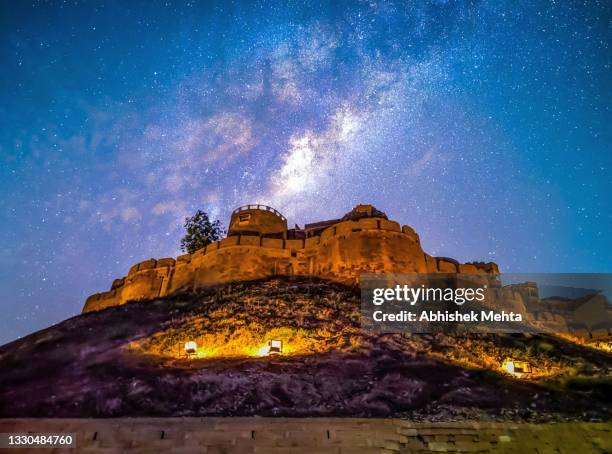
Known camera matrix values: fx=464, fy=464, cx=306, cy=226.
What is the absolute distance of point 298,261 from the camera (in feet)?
90.4

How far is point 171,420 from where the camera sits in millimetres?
9656

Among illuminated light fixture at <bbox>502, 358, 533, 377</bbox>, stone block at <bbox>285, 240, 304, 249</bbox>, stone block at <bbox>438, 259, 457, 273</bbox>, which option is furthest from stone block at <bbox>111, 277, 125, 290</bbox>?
illuminated light fixture at <bbox>502, 358, 533, 377</bbox>

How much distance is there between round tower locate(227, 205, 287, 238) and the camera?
31406 millimetres

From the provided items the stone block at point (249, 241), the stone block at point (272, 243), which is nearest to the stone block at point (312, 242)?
the stone block at point (272, 243)

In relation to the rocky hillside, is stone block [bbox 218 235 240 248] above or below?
above

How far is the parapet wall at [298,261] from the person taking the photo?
24844 mm

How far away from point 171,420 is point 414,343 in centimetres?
1015

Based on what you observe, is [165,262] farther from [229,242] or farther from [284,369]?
A: [284,369]

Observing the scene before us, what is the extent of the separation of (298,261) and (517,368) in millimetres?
14417

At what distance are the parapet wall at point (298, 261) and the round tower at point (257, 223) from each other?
3466mm

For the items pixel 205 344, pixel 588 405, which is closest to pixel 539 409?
pixel 588 405

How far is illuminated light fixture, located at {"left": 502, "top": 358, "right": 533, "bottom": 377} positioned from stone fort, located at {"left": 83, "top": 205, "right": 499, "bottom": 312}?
9.11 m

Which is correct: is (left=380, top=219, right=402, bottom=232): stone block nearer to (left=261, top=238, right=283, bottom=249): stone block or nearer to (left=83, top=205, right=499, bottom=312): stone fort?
(left=83, top=205, right=499, bottom=312): stone fort

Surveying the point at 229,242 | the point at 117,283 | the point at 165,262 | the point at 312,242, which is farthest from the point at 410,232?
the point at 117,283
